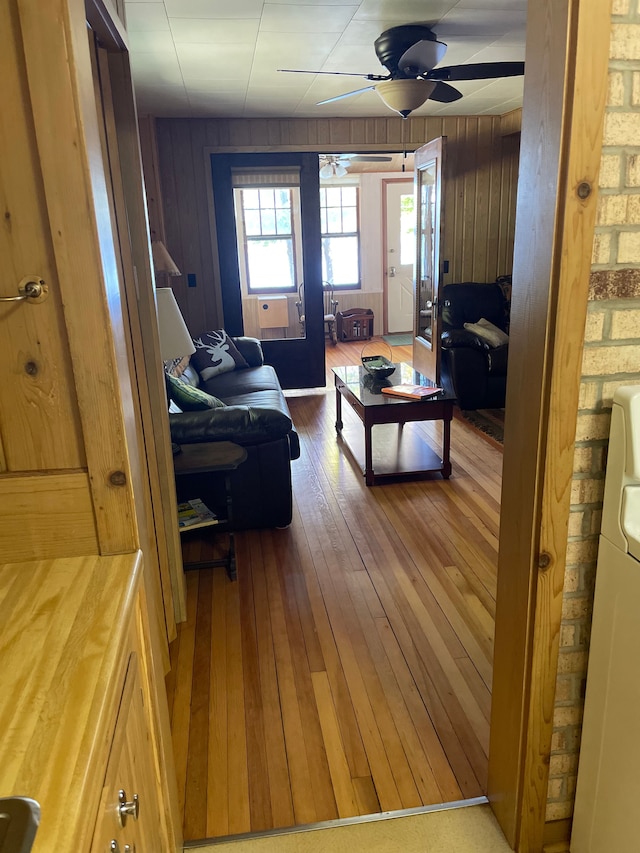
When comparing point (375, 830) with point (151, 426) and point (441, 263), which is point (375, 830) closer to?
point (151, 426)

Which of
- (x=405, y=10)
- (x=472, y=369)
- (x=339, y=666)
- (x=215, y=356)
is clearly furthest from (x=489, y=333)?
(x=339, y=666)

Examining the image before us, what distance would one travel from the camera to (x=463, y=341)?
17.1 ft

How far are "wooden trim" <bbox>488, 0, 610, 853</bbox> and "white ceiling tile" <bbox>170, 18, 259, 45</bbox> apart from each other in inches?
94.9

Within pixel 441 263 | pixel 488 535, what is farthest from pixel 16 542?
pixel 441 263

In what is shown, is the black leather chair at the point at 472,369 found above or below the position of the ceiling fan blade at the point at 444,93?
below

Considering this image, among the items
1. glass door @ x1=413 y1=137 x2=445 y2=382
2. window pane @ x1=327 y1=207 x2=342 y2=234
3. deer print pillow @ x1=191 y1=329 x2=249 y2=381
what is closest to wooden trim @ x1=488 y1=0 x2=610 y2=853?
deer print pillow @ x1=191 y1=329 x2=249 y2=381

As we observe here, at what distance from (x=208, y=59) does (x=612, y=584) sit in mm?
3762

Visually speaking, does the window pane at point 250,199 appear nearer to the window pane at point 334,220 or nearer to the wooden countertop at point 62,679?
the window pane at point 334,220

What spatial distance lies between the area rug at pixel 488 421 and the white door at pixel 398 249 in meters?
4.41

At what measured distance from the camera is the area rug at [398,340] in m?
8.66

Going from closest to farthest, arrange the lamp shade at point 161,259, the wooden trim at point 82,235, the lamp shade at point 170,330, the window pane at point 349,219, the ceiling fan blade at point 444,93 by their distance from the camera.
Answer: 1. the wooden trim at point 82,235
2. the lamp shade at point 170,330
3. the ceiling fan blade at point 444,93
4. the lamp shade at point 161,259
5. the window pane at point 349,219

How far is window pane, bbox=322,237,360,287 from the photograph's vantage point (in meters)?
9.05

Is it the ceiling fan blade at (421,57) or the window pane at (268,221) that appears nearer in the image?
the ceiling fan blade at (421,57)

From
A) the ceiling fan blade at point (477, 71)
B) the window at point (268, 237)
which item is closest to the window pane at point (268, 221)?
the window at point (268, 237)
